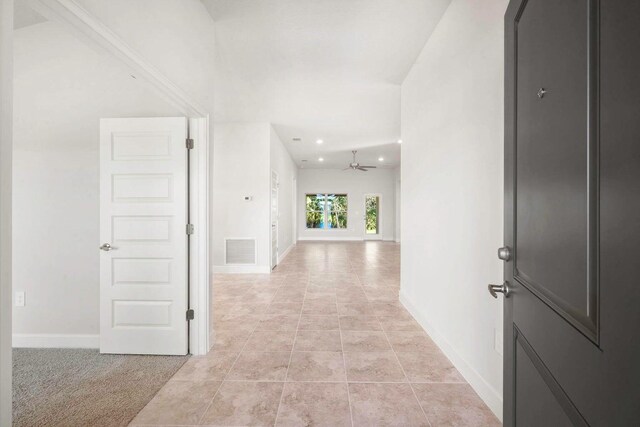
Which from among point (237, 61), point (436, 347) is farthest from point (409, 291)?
point (237, 61)

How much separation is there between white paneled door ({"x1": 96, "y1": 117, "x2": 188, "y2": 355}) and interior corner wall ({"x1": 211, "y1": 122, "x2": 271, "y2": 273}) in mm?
3413

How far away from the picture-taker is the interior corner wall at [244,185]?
5.91 m

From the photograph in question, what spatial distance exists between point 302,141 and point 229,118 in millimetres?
2359

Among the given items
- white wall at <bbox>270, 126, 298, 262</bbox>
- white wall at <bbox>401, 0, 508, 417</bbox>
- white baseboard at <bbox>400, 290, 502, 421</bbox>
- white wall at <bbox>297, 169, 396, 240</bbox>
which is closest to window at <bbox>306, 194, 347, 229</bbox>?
white wall at <bbox>297, 169, 396, 240</bbox>

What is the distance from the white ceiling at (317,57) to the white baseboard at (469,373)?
2858mm

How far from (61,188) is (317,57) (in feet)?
9.41

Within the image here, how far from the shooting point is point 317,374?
218cm

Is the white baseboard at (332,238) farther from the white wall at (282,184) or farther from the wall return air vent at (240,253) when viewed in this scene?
the wall return air vent at (240,253)

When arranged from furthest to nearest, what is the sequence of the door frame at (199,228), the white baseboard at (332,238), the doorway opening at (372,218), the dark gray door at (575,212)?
the doorway opening at (372,218)
the white baseboard at (332,238)
the door frame at (199,228)
the dark gray door at (575,212)

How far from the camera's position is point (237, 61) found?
3457mm

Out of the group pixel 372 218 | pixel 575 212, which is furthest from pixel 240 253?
pixel 372 218

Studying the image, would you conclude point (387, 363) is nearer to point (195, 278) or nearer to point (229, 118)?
point (195, 278)

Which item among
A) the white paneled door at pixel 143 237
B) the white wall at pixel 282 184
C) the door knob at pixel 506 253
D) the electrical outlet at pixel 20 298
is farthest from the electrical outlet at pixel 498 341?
the white wall at pixel 282 184

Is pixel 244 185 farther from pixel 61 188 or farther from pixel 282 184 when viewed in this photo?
pixel 61 188
